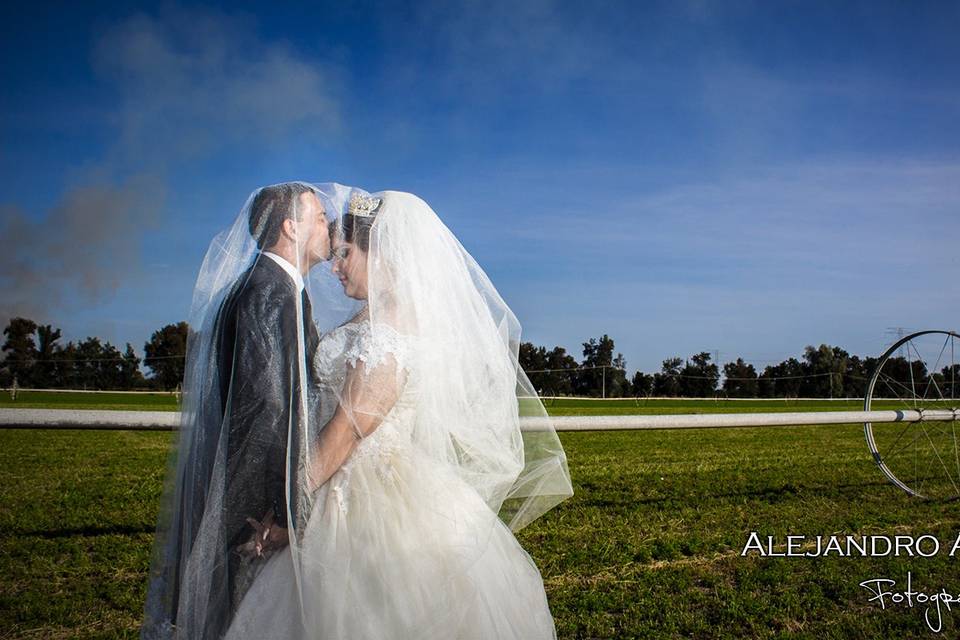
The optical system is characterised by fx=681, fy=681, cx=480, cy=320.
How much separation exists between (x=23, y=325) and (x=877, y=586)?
90950 mm

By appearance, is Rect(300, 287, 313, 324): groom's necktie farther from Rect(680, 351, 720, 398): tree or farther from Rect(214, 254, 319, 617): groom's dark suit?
Rect(680, 351, 720, 398): tree

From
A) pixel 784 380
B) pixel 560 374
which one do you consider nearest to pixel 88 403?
pixel 560 374

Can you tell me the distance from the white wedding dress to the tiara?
1.58 feet

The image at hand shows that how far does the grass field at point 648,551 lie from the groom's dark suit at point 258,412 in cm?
230

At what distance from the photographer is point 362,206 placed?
279cm

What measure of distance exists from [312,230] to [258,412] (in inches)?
28.8

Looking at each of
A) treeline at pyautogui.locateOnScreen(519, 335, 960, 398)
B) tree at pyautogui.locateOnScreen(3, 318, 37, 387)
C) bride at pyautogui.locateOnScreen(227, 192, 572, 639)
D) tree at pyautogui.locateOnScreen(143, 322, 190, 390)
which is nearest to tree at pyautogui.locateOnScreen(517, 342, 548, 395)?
treeline at pyautogui.locateOnScreen(519, 335, 960, 398)

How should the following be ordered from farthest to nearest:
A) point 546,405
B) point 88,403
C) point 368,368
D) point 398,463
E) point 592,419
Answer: point 546,405 < point 88,403 < point 592,419 < point 398,463 < point 368,368

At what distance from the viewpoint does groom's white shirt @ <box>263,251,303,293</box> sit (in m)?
2.51

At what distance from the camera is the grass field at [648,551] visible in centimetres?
421

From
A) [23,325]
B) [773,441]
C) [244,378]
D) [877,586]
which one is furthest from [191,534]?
[23,325]

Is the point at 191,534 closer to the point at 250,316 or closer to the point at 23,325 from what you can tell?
the point at 250,316

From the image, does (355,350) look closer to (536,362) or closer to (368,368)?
(368,368)

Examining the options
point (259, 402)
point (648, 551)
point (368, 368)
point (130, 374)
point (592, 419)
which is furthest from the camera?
point (130, 374)
